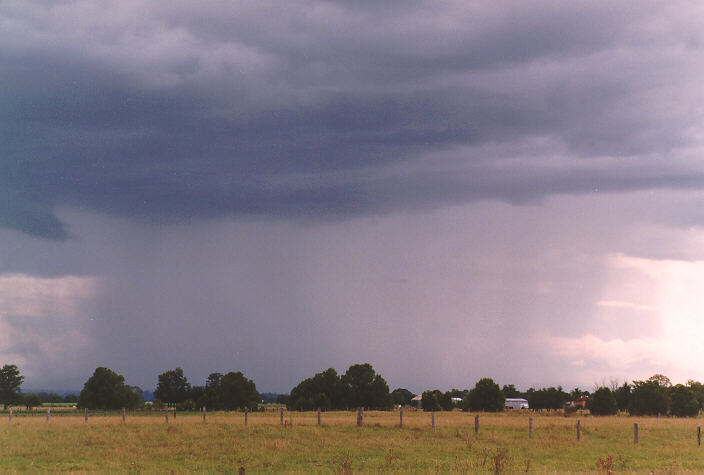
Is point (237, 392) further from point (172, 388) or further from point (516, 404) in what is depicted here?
point (516, 404)

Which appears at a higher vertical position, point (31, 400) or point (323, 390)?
point (323, 390)

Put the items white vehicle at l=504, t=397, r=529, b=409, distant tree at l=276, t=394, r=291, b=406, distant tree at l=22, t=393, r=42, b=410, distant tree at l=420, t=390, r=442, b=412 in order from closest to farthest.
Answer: distant tree at l=420, t=390, r=442, b=412
distant tree at l=276, t=394, r=291, b=406
distant tree at l=22, t=393, r=42, b=410
white vehicle at l=504, t=397, r=529, b=409

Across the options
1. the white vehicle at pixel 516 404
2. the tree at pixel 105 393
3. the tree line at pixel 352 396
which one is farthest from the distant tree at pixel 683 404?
the tree at pixel 105 393

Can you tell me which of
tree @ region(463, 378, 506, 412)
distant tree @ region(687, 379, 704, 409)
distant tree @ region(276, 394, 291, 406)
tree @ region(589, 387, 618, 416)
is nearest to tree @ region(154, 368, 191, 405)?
distant tree @ region(276, 394, 291, 406)

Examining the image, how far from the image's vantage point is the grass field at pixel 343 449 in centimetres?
3012

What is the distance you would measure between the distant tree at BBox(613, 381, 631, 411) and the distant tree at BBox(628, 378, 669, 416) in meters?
9.27

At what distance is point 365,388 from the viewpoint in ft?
429

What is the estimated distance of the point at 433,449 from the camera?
38.1 metres

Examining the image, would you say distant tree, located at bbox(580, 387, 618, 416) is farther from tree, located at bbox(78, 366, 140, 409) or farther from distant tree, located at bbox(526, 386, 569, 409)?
tree, located at bbox(78, 366, 140, 409)

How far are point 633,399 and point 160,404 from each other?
85738 mm

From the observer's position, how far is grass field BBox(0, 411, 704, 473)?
30.1 metres

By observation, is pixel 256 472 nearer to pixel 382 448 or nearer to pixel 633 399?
pixel 382 448

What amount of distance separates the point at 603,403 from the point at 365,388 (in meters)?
43.9

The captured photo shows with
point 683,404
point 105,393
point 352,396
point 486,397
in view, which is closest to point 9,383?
point 105,393
